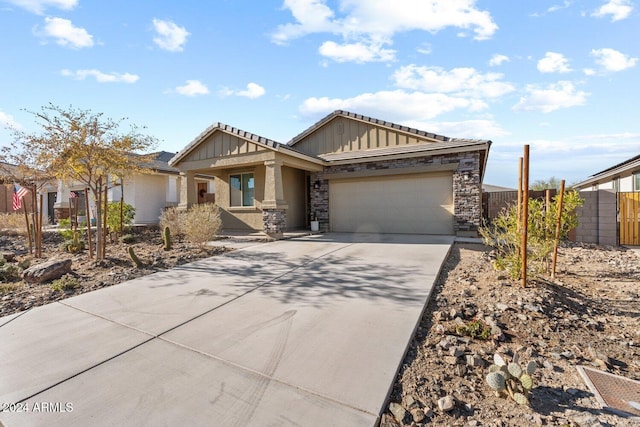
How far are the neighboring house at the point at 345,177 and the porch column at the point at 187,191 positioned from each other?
0.04m

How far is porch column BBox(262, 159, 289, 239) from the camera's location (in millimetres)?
10055

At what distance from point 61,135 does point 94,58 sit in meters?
2.31

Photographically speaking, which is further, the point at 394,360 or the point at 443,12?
the point at 443,12

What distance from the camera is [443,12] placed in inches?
262

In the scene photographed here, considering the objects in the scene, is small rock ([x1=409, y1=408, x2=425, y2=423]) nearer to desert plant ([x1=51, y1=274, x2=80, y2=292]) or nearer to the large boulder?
desert plant ([x1=51, y1=274, x2=80, y2=292])

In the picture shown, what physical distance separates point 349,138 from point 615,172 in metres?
13.4

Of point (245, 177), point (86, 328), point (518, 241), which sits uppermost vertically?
point (245, 177)

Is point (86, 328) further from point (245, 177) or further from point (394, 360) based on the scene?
point (245, 177)

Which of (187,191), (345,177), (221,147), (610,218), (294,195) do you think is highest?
(221,147)

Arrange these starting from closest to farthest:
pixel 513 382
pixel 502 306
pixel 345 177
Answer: pixel 513 382 → pixel 502 306 → pixel 345 177

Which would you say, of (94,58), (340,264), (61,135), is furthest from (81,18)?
(340,264)

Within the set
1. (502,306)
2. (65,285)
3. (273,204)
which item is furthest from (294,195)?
(502,306)

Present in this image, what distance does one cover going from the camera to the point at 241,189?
502 inches

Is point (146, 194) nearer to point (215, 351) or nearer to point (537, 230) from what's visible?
point (215, 351)
